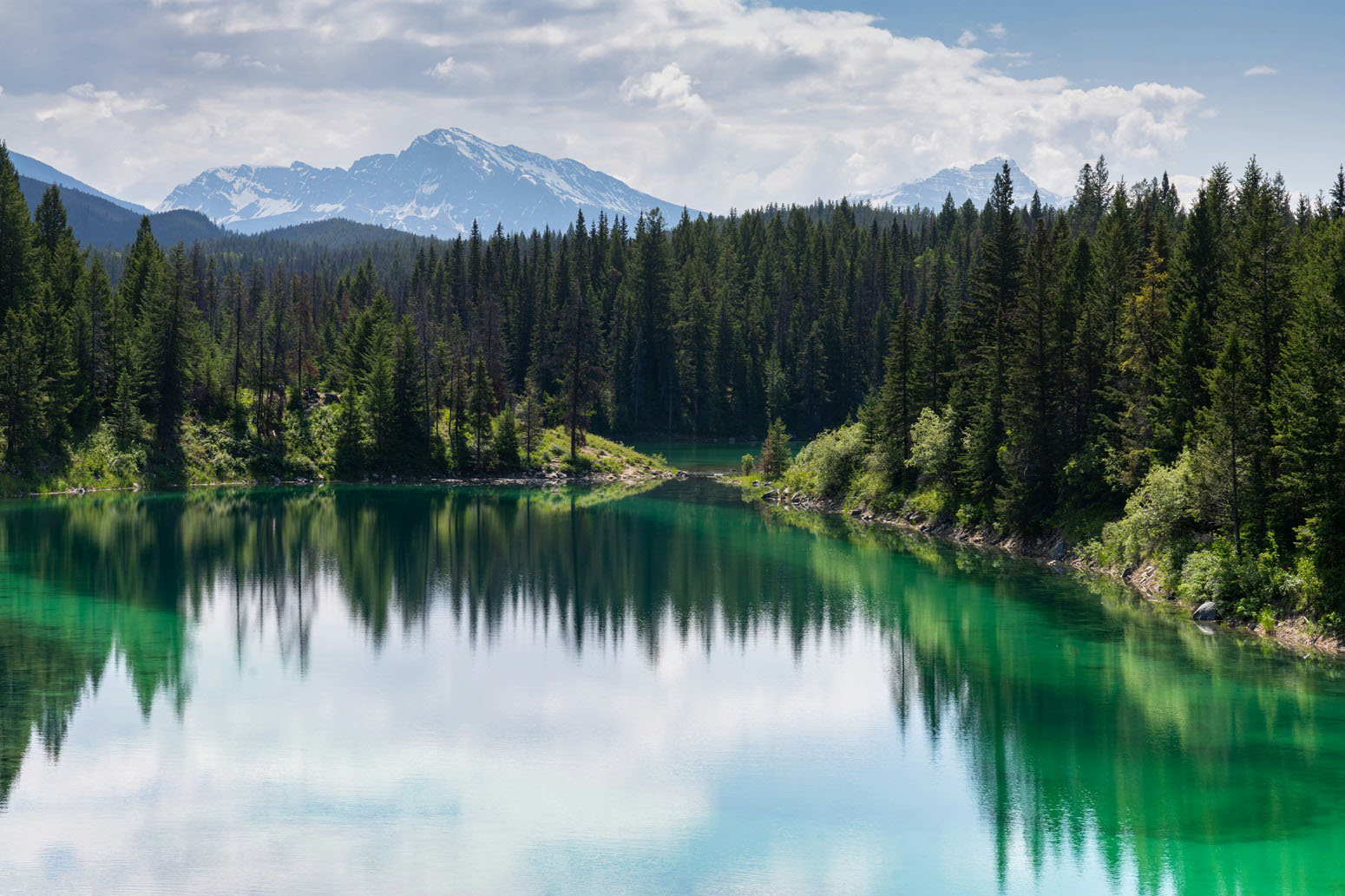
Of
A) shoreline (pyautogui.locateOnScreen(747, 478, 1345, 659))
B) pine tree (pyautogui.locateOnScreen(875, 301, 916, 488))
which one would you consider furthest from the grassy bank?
pine tree (pyautogui.locateOnScreen(875, 301, 916, 488))

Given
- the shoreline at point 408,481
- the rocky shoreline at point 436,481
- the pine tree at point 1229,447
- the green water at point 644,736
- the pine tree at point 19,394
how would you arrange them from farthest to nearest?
the rocky shoreline at point 436,481
the shoreline at point 408,481
the pine tree at point 19,394
the pine tree at point 1229,447
the green water at point 644,736

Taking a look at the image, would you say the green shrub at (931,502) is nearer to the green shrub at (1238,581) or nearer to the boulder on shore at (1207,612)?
the green shrub at (1238,581)

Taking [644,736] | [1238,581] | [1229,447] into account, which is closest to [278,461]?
[644,736]

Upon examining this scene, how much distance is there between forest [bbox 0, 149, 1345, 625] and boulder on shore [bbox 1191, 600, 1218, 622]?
0.67 metres

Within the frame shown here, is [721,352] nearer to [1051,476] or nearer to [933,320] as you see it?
[933,320]

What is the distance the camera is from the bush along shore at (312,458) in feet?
299

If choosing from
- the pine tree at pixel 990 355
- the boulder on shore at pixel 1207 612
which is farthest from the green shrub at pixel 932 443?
the boulder on shore at pixel 1207 612

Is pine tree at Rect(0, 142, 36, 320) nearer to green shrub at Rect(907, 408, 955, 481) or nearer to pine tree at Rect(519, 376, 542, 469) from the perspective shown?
pine tree at Rect(519, 376, 542, 469)

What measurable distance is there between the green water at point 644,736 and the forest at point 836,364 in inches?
244

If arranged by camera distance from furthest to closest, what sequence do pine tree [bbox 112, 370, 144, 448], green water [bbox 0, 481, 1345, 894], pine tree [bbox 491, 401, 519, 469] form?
pine tree [bbox 491, 401, 519, 469] → pine tree [bbox 112, 370, 144, 448] → green water [bbox 0, 481, 1345, 894]

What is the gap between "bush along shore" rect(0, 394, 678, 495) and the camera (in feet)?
299

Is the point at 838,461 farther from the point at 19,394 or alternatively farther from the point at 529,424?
the point at 19,394

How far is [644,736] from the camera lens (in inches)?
1206

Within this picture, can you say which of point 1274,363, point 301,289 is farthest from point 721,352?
point 1274,363
